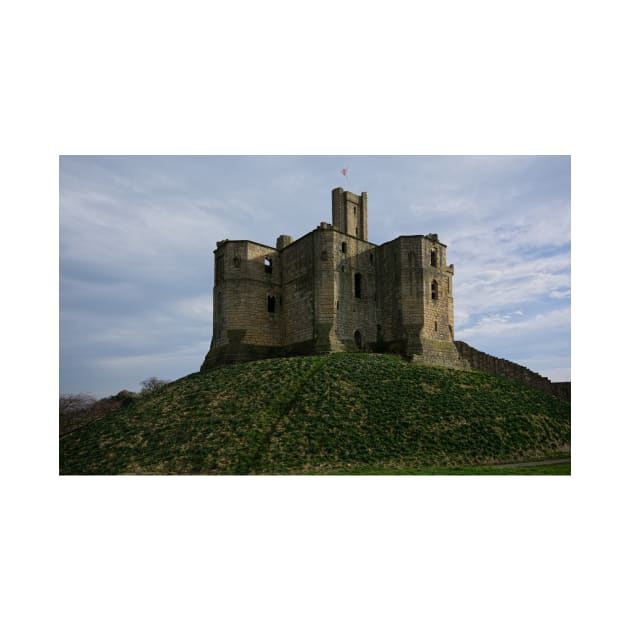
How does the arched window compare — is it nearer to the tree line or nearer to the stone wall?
the stone wall

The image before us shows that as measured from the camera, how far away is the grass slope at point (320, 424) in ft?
70.4

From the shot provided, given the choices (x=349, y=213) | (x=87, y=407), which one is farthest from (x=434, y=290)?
(x=87, y=407)

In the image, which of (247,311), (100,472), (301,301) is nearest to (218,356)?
(247,311)

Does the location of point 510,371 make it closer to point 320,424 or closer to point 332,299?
point 332,299

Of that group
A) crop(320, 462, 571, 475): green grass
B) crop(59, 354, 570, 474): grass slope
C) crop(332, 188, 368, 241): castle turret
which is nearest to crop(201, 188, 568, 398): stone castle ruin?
crop(332, 188, 368, 241): castle turret

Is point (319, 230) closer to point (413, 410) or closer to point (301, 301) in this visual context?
point (301, 301)

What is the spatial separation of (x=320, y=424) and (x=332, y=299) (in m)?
13.8

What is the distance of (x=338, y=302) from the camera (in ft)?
119

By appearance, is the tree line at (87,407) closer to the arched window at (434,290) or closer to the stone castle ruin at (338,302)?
the stone castle ruin at (338,302)

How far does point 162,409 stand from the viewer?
2773cm

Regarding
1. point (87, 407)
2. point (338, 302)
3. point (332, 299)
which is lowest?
point (87, 407)

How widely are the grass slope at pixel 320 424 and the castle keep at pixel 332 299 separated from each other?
151 inches

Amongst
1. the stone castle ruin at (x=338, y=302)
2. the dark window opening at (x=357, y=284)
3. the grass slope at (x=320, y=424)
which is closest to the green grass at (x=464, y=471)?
the grass slope at (x=320, y=424)

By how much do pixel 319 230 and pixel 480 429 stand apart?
18.6 m
